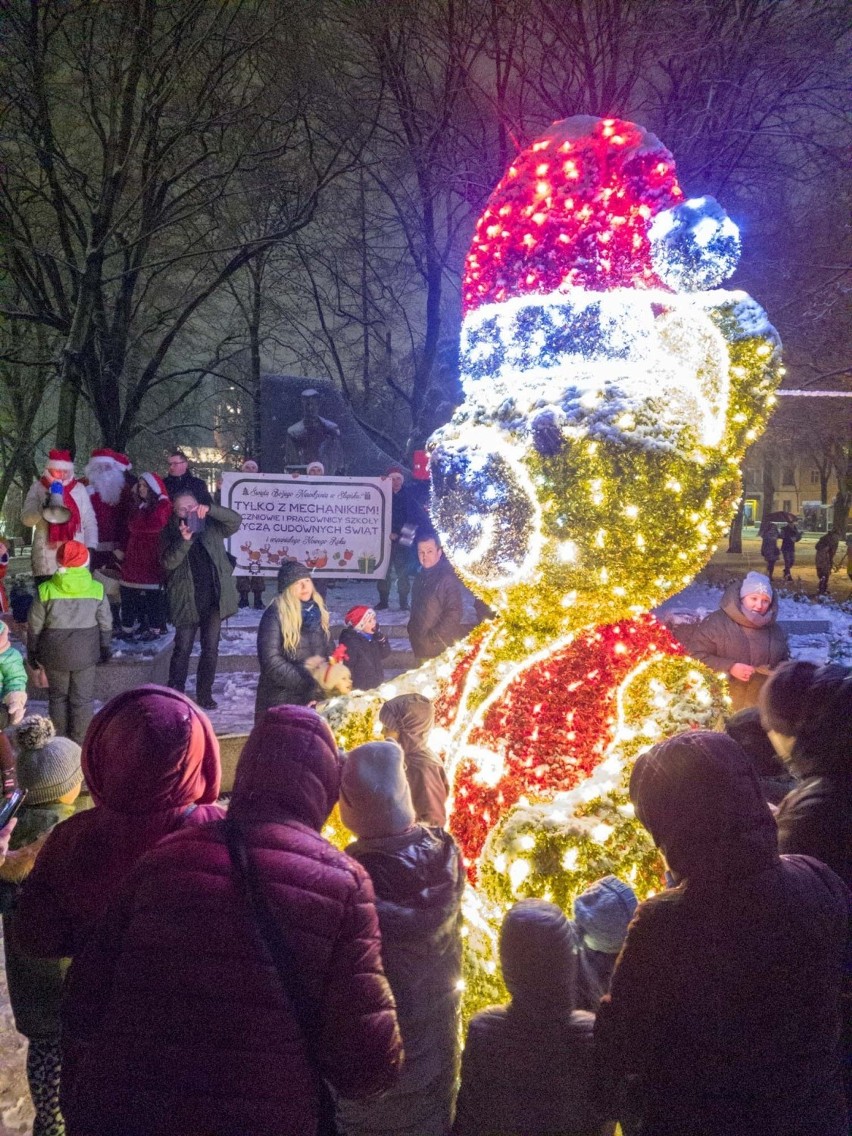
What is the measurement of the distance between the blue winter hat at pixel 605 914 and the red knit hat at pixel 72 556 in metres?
4.57

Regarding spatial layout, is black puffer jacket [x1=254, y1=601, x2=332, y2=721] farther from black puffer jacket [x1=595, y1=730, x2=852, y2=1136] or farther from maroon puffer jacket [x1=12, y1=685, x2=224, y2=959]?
black puffer jacket [x1=595, y1=730, x2=852, y2=1136]

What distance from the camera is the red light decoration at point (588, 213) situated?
8.66 feet

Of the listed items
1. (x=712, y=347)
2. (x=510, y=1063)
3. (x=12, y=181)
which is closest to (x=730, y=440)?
(x=712, y=347)

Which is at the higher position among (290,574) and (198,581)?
(290,574)

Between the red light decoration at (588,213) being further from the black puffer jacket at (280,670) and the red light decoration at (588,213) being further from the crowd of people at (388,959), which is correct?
the black puffer jacket at (280,670)

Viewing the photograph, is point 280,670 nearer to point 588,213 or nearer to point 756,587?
point 756,587

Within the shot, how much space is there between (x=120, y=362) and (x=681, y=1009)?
37.2ft

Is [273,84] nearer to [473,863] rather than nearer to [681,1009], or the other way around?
[473,863]

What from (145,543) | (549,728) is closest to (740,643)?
(549,728)

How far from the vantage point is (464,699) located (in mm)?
2848

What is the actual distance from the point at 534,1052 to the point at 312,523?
26.1 ft

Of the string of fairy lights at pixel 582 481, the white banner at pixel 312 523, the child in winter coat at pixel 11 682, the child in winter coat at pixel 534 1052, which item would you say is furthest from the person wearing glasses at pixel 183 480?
the child in winter coat at pixel 534 1052

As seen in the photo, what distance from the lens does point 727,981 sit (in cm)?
169

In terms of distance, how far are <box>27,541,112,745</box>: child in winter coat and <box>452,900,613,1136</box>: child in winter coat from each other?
4.41 metres
